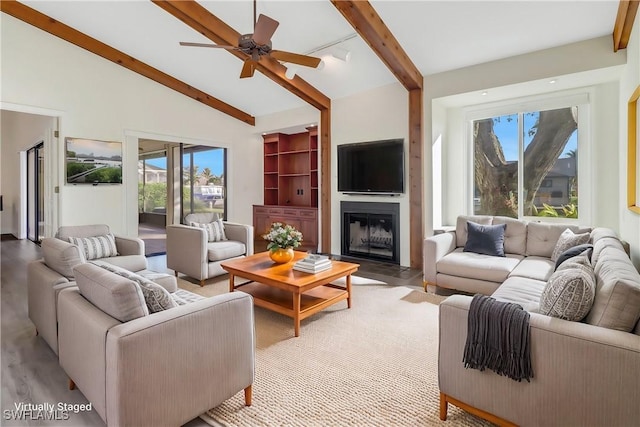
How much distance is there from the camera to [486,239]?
3.89 meters

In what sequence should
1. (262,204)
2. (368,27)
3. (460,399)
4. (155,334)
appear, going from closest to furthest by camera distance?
(155,334)
(460,399)
(368,27)
(262,204)

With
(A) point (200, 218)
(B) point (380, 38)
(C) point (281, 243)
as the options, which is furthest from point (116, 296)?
(B) point (380, 38)

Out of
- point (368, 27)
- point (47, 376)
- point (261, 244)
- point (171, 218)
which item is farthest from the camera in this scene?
point (171, 218)

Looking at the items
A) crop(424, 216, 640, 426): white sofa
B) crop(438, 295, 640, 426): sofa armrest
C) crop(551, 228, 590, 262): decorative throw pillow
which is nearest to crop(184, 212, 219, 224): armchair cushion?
crop(424, 216, 640, 426): white sofa

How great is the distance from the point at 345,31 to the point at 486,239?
300 cm

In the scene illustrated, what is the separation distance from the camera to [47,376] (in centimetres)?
218

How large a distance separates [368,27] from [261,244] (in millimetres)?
4697

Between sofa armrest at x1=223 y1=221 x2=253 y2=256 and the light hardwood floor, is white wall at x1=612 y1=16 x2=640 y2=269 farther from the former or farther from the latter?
sofa armrest at x1=223 y1=221 x2=253 y2=256

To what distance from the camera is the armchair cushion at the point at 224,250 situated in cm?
427

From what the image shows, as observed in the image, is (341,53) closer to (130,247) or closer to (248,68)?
(248,68)

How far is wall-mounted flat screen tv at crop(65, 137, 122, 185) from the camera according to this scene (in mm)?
5016

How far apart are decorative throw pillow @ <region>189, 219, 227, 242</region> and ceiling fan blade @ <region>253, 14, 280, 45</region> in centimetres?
256

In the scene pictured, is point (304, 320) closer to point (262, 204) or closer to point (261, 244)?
point (261, 244)

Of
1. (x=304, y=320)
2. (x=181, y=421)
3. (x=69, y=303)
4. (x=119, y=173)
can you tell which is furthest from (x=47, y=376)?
(x=119, y=173)
